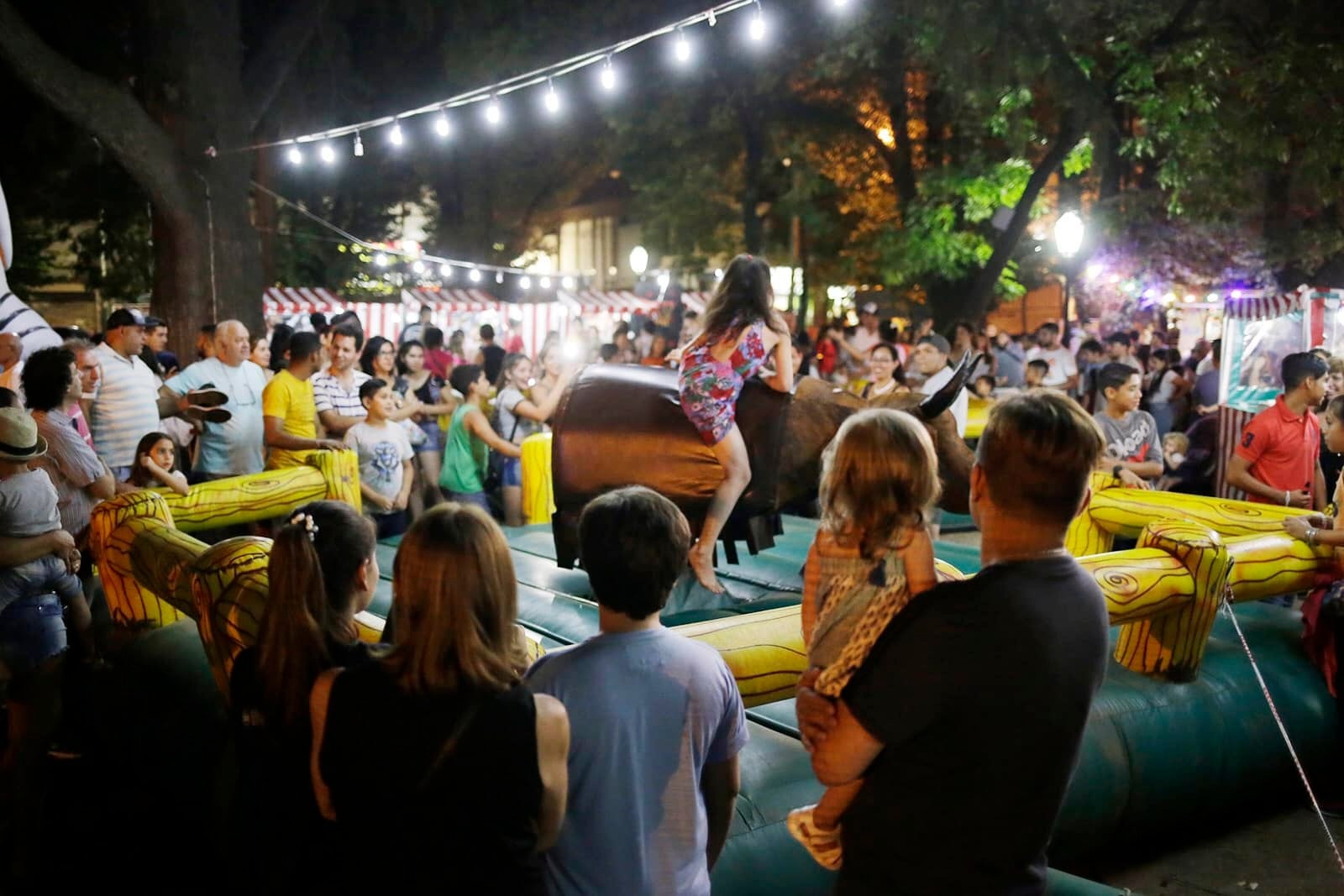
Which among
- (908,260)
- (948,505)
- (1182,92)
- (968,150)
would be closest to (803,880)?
(948,505)

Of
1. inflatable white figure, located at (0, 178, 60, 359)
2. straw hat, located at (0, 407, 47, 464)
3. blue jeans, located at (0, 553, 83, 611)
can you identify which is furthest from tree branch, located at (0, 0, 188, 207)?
blue jeans, located at (0, 553, 83, 611)

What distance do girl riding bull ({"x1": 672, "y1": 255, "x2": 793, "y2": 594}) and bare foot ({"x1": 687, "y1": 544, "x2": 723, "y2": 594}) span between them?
0.12 metres

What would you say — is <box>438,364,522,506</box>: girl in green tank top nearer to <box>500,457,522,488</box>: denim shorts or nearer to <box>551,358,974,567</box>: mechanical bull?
<box>500,457,522,488</box>: denim shorts

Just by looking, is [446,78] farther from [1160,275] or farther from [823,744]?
[823,744]

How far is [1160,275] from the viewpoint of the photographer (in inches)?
864

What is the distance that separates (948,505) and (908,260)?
1324 centimetres

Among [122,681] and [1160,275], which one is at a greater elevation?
[1160,275]

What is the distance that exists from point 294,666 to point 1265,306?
9419 millimetres

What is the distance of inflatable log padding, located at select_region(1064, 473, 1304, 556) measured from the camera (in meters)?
5.81

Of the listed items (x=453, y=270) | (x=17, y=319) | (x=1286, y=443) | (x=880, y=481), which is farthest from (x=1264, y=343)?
(x=453, y=270)

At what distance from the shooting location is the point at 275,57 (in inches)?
527

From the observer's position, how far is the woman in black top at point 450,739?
2205 mm

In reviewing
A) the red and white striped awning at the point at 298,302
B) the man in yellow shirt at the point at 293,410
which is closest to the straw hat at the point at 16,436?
the man in yellow shirt at the point at 293,410

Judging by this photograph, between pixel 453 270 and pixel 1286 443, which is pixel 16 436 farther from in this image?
pixel 453 270
